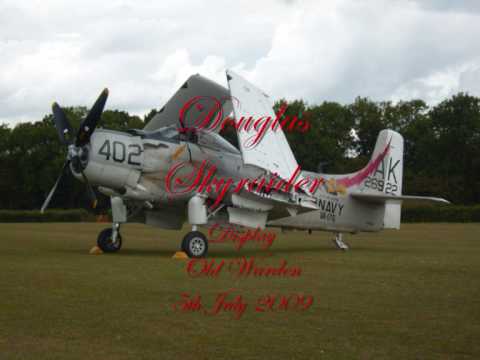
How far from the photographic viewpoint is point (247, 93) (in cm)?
1503

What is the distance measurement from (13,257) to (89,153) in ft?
9.21

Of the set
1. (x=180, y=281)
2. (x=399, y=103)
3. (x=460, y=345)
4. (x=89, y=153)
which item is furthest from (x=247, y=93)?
(x=399, y=103)

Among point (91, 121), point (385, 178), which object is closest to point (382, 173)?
point (385, 178)

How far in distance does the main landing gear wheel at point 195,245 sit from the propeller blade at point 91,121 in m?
3.08

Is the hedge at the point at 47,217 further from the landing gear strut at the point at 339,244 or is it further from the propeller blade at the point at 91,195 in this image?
the propeller blade at the point at 91,195

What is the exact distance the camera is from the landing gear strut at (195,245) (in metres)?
14.6

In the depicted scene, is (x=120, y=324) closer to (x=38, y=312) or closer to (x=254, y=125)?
(x=38, y=312)

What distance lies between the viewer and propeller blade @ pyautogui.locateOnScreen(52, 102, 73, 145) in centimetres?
1468

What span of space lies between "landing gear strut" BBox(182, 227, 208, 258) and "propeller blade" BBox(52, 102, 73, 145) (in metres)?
3.39

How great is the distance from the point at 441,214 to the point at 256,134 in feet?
142

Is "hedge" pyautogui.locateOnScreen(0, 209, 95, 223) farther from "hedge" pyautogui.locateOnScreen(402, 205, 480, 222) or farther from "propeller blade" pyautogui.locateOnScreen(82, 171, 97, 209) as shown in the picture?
"propeller blade" pyautogui.locateOnScreen(82, 171, 97, 209)

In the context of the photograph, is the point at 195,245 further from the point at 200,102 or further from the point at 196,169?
the point at 200,102

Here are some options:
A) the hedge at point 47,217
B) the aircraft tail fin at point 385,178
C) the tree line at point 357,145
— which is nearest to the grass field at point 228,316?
the aircraft tail fin at point 385,178

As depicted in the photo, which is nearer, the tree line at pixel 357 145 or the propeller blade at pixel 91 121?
the propeller blade at pixel 91 121
